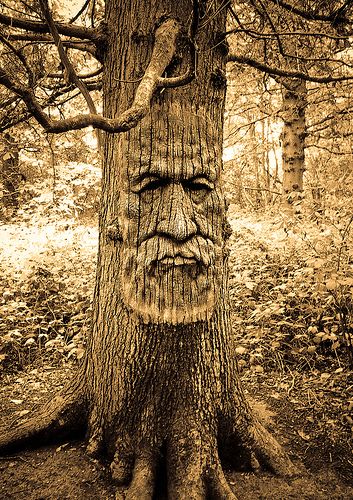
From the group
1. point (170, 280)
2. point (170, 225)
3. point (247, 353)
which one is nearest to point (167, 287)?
point (170, 280)

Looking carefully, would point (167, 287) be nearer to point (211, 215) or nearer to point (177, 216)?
point (177, 216)

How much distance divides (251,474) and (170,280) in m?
1.52

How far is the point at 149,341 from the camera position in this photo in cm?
240

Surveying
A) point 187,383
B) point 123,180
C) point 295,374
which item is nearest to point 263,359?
point 295,374

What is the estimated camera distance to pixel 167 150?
2.39 meters

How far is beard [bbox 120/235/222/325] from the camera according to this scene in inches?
90.6

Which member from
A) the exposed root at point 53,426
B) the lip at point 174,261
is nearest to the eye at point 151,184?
the lip at point 174,261

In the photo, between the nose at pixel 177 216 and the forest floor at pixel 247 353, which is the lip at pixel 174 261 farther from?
the forest floor at pixel 247 353

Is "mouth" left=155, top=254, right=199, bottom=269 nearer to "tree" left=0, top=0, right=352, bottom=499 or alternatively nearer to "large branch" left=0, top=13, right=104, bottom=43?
"tree" left=0, top=0, right=352, bottom=499

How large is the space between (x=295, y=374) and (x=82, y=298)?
128 inches

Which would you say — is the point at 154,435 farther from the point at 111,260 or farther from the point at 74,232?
the point at 74,232

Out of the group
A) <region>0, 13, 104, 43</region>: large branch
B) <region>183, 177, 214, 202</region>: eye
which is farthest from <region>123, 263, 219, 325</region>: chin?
<region>0, 13, 104, 43</region>: large branch

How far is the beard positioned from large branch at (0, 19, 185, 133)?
2.80 ft

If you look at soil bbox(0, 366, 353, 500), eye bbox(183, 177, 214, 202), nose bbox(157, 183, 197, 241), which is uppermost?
eye bbox(183, 177, 214, 202)
